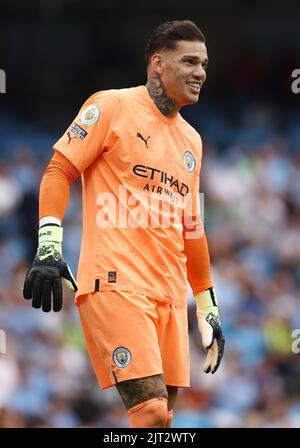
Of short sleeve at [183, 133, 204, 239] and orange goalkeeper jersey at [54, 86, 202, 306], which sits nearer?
orange goalkeeper jersey at [54, 86, 202, 306]

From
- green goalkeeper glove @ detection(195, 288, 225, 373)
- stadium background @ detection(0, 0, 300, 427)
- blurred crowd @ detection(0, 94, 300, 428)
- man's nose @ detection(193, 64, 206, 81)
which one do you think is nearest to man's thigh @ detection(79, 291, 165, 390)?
green goalkeeper glove @ detection(195, 288, 225, 373)

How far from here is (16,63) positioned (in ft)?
59.4

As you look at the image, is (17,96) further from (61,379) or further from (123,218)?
(123,218)

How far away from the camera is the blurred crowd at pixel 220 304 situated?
11.6m

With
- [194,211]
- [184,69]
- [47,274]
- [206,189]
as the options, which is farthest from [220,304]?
[47,274]

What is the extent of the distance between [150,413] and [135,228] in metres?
1.03

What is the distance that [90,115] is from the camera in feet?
20.0

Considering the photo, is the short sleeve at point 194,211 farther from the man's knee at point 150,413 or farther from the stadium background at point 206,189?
the stadium background at point 206,189

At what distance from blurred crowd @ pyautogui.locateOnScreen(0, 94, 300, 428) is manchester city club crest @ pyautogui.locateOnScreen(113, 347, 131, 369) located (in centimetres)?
→ 448

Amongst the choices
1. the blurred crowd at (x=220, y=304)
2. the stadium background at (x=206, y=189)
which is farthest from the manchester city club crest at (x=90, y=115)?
the stadium background at (x=206, y=189)

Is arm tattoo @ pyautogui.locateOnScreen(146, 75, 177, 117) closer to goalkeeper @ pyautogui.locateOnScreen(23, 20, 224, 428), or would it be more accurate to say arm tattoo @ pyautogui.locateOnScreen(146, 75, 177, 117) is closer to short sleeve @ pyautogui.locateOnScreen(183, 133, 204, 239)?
goalkeeper @ pyautogui.locateOnScreen(23, 20, 224, 428)

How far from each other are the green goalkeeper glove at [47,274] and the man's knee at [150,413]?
701 mm

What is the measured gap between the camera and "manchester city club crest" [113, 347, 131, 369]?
589 cm
